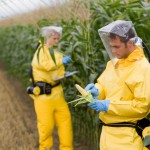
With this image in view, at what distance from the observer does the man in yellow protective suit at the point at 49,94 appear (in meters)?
4.59

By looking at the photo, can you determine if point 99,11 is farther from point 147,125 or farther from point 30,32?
point 30,32

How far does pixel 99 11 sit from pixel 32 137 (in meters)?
2.15

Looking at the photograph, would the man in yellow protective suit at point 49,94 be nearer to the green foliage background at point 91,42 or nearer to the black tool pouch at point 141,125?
the green foliage background at point 91,42

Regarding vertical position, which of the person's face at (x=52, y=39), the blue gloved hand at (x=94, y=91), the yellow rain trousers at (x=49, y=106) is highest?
the person's face at (x=52, y=39)

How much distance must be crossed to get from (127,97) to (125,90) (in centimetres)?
5

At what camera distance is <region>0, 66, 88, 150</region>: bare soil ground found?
500cm

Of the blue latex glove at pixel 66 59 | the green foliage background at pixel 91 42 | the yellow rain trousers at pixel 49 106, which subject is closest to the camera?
the green foliage background at pixel 91 42

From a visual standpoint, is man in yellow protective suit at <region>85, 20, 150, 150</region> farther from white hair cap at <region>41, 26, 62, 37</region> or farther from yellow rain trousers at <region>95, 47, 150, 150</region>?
white hair cap at <region>41, 26, 62, 37</region>

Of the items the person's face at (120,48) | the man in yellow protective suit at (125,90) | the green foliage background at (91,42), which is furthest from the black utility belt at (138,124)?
the green foliage background at (91,42)

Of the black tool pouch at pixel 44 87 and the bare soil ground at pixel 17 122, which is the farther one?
the bare soil ground at pixel 17 122

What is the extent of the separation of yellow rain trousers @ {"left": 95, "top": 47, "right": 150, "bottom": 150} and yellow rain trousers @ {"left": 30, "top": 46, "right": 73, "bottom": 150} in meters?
1.69

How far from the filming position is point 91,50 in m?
4.18

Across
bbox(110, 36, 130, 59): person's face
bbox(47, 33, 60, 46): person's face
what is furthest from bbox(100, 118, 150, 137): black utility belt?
bbox(47, 33, 60, 46): person's face

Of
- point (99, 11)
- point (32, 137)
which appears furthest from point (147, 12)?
point (32, 137)
